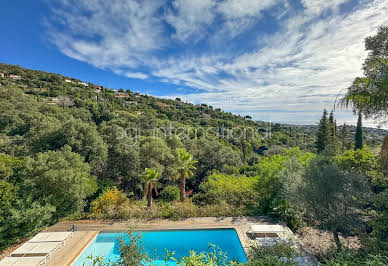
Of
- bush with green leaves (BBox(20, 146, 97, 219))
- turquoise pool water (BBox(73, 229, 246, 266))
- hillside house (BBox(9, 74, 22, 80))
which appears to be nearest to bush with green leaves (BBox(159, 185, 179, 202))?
turquoise pool water (BBox(73, 229, 246, 266))

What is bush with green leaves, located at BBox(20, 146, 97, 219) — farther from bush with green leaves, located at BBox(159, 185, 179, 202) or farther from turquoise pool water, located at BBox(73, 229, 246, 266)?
bush with green leaves, located at BBox(159, 185, 179, 202)

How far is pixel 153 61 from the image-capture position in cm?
1688

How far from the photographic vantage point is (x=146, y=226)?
9320 millimetres

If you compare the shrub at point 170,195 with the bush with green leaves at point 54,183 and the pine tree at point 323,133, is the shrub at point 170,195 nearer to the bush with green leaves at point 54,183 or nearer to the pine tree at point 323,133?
the bush with green leaves at point 54,183

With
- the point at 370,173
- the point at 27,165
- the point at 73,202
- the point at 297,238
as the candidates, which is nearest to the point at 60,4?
the point at 27,165

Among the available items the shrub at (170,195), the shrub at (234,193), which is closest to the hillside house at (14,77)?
the shrub at (170,195)

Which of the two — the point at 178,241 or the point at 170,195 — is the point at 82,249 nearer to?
the point at 178,241

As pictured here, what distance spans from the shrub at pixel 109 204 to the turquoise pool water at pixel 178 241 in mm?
1780

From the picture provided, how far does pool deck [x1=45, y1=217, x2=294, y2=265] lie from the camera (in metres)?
7.84

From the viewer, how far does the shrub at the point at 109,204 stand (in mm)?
10523

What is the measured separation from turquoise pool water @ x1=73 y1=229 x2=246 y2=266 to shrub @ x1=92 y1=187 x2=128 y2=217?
1.78 meters

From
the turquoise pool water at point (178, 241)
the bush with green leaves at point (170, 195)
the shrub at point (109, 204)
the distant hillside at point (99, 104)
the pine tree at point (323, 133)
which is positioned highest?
the distant hillside at point (99, 104)

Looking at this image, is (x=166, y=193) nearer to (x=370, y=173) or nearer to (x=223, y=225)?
(x=223, y=225)

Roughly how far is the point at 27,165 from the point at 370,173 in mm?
18751
